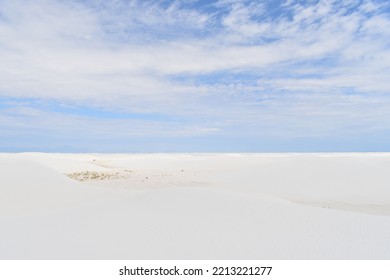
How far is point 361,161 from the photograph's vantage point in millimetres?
21078

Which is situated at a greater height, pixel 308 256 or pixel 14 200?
pixel 14 200

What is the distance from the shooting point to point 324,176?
701 inches

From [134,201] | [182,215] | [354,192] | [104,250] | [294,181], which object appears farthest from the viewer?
[294,181]

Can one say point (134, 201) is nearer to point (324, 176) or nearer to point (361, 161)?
point (324, 176)

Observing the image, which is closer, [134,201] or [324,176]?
[134,201]

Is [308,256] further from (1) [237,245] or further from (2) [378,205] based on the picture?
(2) [378,205]

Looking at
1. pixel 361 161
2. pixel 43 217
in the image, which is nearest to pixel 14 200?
pixel 43 217

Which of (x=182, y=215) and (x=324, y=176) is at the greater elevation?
(x=324, y=176)

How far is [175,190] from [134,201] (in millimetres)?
1265

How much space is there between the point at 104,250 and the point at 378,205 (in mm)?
10694

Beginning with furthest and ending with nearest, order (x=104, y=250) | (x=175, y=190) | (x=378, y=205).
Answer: (x=378, y=205)
(x=175, y=190)
(x=104, y=250)

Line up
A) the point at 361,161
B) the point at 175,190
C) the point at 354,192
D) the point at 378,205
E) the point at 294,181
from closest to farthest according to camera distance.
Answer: the point at 175,190, the point at 378,205, the point at 354,192, the point at 294,181, the point at 361,161
